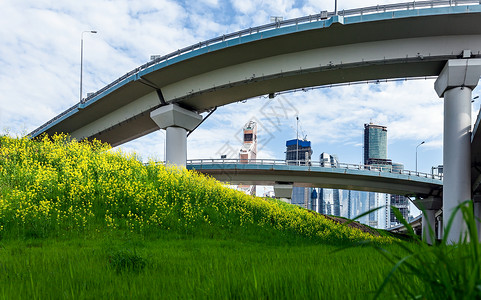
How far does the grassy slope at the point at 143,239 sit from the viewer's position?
10.7 feet

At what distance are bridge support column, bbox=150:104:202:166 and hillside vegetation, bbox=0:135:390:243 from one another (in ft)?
26.3

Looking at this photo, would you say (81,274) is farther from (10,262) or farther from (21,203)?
(21,203)

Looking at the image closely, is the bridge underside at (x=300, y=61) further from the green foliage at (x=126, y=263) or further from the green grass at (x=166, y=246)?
the green foliage at (x=126, y=263)

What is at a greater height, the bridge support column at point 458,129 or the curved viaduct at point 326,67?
the curved viaduct at point 326,67

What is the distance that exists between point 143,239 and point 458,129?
18.3 m

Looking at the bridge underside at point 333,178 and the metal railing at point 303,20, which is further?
the bridge underside at point 333,178

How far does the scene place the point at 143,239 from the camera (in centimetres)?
922

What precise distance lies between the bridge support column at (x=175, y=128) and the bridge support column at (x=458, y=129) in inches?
755

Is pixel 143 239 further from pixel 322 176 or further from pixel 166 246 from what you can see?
pixel 322 176

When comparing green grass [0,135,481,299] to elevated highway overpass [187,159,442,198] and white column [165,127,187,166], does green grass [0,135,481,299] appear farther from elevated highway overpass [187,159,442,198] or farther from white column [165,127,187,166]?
elevated highway overpass [187,159,442,198]

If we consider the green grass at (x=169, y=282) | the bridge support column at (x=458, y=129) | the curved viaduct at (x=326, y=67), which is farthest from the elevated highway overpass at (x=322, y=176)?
the green grass at (x=169, y=282)

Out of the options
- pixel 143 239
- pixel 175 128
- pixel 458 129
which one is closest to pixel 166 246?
pixel 143 239

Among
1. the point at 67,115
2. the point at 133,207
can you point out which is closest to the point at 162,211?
the point at 133,207

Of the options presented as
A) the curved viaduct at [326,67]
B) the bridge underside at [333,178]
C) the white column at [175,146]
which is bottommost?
the bridge underside at [333,178]
